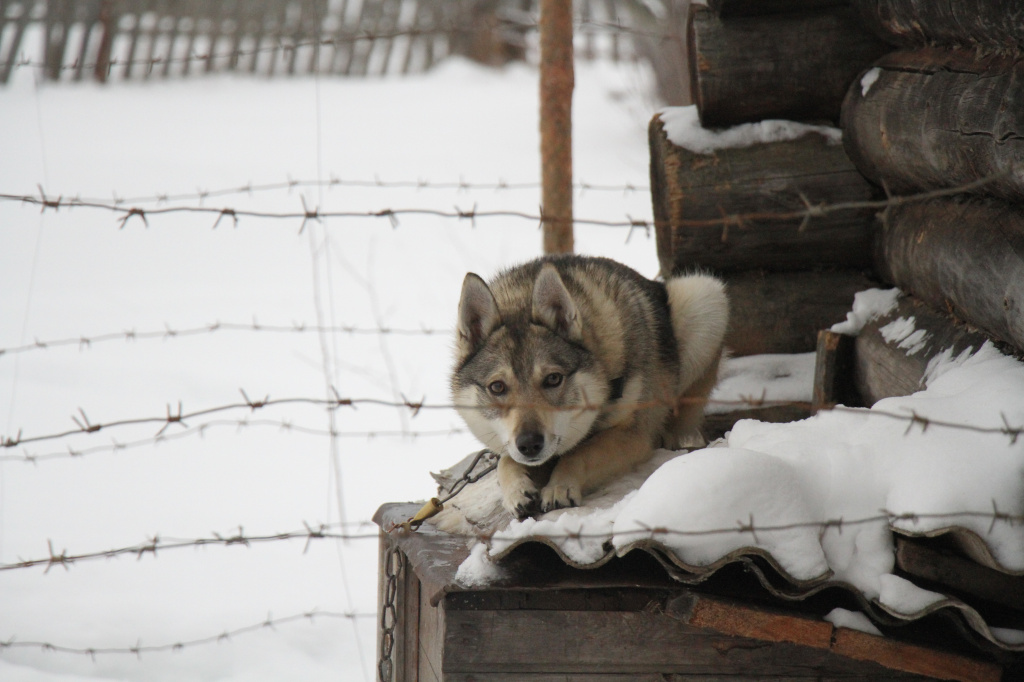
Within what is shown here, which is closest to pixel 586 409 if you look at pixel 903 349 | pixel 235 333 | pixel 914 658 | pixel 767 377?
pixel 914 658

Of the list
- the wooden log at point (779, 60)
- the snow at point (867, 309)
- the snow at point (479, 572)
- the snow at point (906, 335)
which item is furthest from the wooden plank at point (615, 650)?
the wooden log at point (779, 60)

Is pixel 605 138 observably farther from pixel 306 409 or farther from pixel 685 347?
pixel 685 347

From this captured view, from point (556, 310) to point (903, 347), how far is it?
1.51 meters

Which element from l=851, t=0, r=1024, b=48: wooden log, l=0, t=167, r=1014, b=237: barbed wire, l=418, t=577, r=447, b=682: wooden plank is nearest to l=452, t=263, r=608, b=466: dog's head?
l=0, t=167, r=1014, b=237: barbed wire

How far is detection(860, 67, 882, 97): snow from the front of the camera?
4.14 m

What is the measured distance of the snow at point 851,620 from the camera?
94.0 inches

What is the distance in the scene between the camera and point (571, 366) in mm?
3656

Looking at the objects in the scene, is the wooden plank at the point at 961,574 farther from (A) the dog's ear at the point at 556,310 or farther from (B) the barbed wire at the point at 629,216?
(A) the dog's ear at the point at 556,310

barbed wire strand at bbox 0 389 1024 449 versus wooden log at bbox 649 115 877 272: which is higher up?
wooden log at bbox 649 115 877 272

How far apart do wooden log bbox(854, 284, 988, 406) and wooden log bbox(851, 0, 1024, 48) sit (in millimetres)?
1092

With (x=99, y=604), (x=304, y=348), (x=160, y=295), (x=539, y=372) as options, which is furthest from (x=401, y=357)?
(x=539, y=372)

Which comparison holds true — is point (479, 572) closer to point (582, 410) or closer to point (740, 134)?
point (582, 410)

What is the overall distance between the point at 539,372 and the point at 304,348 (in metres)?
6.69

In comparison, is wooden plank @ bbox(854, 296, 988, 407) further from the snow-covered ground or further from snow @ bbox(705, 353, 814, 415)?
the snow-covered ground
